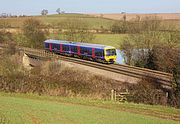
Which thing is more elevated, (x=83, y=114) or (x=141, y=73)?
(x=83, y=114)

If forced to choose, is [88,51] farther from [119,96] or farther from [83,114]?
[83,114]

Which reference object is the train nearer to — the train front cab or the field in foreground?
the train front cab

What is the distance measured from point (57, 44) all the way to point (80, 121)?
40.2m

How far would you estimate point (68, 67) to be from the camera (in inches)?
1601

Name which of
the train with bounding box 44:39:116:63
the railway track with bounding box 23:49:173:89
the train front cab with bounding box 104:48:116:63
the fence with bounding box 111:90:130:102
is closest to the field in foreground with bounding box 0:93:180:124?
the fence with bounding box 111:90:130:102

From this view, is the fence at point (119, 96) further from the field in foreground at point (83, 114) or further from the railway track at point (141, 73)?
the railway track at point (141, 73)

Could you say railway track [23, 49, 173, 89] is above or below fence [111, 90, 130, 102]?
above

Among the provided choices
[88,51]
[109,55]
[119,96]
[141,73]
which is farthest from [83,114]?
[88,51]

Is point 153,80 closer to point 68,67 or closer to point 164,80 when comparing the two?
point 164,80

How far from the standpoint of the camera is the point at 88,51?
44125mm

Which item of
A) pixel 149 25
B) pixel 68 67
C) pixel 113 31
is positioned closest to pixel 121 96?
pixel 68 67

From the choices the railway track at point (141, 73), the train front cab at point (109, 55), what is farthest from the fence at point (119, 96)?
the train front cab at point (109, 55)

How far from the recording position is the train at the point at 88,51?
137 feet

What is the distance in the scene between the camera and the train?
4175cm
